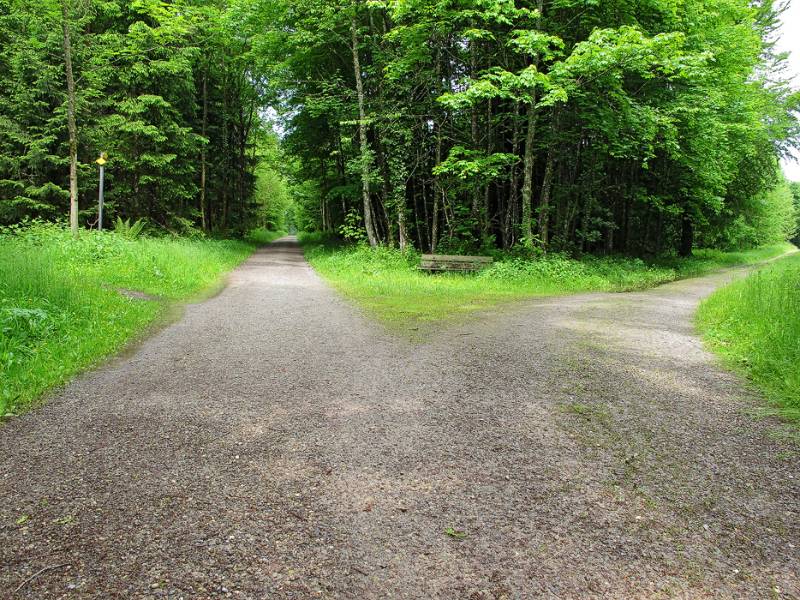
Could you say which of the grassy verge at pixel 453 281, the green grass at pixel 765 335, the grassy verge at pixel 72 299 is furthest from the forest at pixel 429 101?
the green grass at pixel 765 335

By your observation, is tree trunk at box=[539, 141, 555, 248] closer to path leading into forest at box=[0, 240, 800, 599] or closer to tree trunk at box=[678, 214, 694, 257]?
path leading into forest at box=[0, 240, 800, 599]

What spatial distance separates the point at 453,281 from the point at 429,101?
6584 millimetres

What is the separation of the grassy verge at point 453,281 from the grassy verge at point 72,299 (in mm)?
3671

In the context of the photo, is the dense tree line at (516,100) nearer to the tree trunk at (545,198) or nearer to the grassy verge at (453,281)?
the tree trunk at (545,198)

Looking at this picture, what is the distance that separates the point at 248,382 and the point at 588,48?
11548 millimetres

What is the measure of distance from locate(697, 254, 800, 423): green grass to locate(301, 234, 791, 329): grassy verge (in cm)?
373

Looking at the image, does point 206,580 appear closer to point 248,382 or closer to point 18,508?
point 18,508

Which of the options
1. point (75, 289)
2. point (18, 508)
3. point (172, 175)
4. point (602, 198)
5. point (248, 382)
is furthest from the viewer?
point (602, 198)

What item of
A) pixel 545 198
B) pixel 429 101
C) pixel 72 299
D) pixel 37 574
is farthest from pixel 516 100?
pixel 37 574

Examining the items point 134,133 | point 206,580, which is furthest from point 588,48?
point 134,133

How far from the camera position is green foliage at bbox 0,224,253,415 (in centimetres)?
472

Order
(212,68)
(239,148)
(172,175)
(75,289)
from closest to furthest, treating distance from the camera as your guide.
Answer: (75,289) → (172,175) → (212,68) → (239,148)

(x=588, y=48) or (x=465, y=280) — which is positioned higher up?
(x=588, y=48)

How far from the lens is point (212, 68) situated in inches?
973
